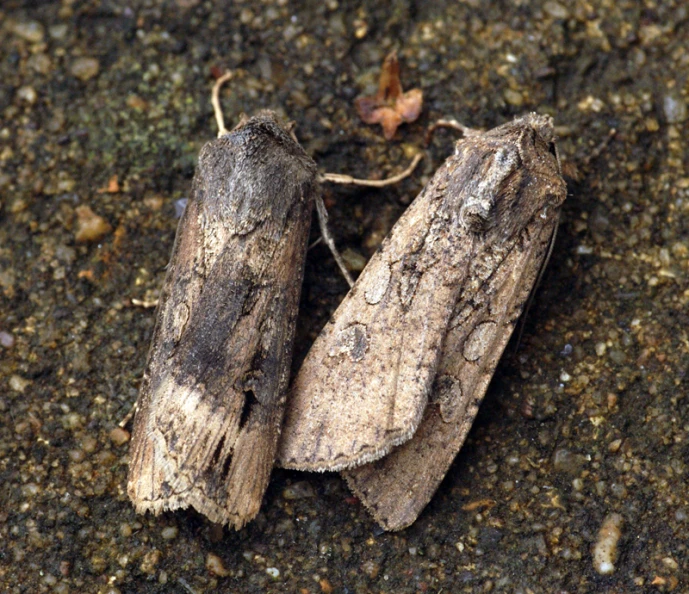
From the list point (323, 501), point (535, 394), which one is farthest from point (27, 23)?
point (535, 394)

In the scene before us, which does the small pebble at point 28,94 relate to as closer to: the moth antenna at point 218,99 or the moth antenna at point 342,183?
the moth antenna at point 218,99

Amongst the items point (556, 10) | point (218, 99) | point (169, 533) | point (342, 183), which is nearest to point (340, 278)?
point (342, 183)

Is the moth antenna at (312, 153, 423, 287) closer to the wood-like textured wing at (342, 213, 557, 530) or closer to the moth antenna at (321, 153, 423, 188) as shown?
the moth antenna at (321, 153, 423, 188)

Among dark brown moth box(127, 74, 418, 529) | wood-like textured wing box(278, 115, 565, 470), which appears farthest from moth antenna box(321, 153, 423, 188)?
wood-like textured wing box(278, 115, 565, 470)

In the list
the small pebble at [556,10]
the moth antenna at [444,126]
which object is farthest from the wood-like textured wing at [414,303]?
the small pebble at [556,10]

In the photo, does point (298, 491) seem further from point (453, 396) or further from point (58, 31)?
point (58, 31)

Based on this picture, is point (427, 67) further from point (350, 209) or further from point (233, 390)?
point (233, 390)
